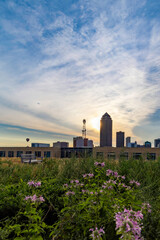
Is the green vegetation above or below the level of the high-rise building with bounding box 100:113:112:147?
below

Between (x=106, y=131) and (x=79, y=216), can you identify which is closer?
(x=79, y=216)

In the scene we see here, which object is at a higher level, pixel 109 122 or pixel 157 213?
pixel 109 122

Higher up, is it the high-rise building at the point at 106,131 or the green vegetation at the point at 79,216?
the high-rise building at the point at 106,131

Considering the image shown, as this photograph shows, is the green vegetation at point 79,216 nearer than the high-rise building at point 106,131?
Yes

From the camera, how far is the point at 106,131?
14288cm

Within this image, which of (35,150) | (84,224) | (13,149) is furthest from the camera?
(13,149)

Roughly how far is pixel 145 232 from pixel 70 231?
104 cm

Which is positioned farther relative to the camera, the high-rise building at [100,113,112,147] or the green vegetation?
the high-rise building at [100,113,112,147]

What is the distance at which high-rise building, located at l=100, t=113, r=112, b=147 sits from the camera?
13546 cm

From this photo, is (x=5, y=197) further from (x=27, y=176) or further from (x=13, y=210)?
(x=27, y=176)

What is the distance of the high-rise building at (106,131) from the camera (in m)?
135

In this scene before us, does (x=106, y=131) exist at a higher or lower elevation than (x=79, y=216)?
higher

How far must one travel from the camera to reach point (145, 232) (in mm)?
2598

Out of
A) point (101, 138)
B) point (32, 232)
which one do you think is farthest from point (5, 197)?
point (101, 138)
